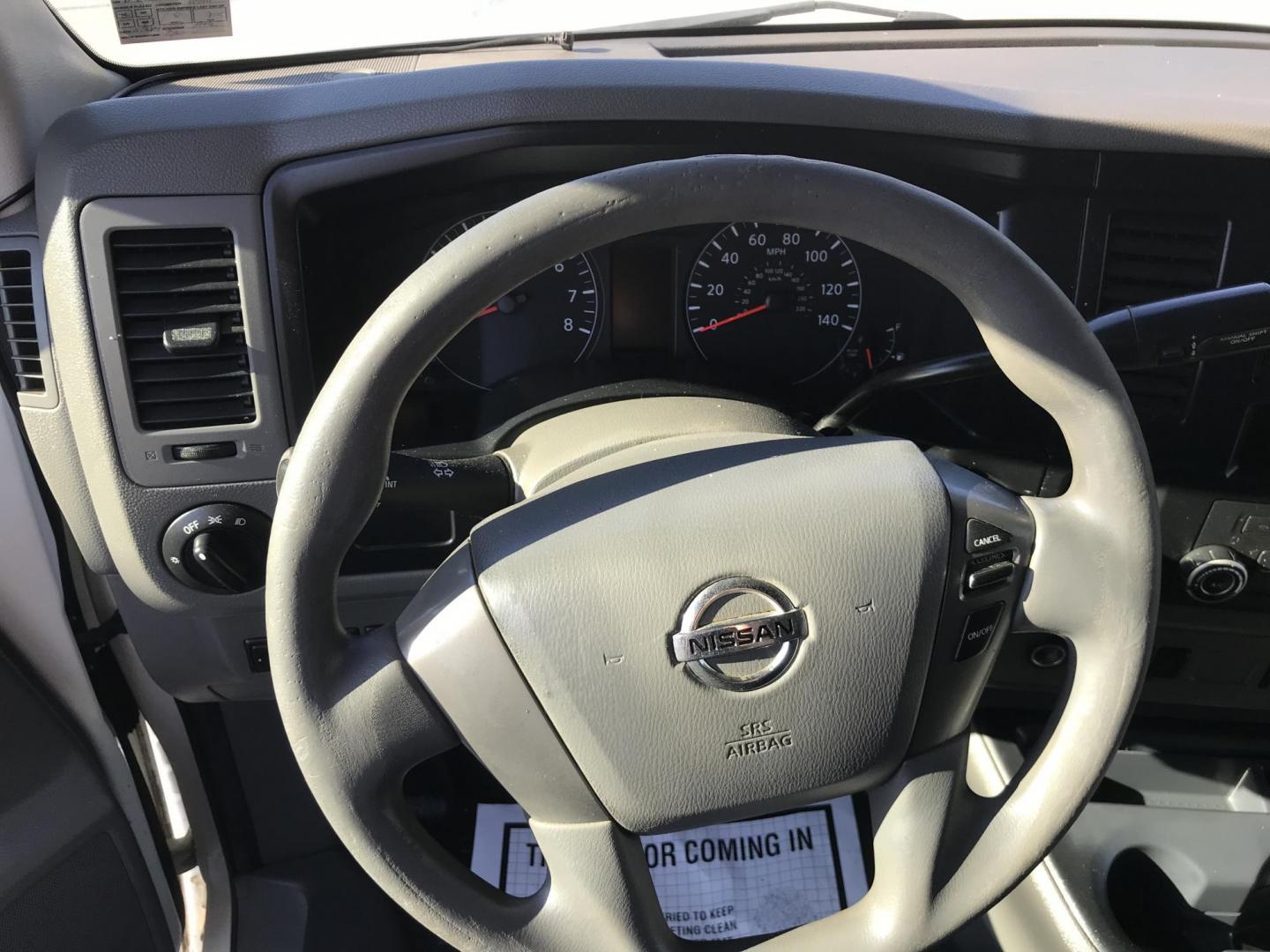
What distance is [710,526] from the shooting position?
34.8 inches

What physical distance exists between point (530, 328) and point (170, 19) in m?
0.56

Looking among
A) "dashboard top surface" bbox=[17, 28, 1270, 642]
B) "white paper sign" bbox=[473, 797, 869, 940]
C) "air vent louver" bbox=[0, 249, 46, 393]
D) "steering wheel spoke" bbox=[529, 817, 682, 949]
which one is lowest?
"white paper sign" bbox=[473, 797, 869, 940]

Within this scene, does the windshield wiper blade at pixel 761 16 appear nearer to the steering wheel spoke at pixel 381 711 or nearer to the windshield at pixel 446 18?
the windshield at pixel 446 18

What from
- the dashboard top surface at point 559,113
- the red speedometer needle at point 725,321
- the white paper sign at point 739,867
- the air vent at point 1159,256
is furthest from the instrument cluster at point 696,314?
the white paper sign at point 739,867

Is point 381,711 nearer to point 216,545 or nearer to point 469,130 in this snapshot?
point 216,545

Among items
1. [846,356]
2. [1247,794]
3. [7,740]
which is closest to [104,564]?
[7,740]

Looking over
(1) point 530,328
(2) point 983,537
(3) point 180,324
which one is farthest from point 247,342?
(2) point 983,537

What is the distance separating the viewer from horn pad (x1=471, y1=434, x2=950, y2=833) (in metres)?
0.87

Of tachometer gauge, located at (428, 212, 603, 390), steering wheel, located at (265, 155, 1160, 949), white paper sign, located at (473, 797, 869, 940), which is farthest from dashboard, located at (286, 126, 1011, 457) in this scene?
Answer: white paper sign, located at (473, 797, 869, 940)

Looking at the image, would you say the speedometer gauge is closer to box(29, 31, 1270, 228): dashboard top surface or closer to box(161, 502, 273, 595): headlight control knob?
box(29, 31, 1270, 228): dashboard top surface

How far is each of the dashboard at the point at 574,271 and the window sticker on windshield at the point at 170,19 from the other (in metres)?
0.08

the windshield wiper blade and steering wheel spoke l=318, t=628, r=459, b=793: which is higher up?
the windshield wiper blade

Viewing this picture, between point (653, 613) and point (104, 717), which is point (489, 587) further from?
point (104, 717)

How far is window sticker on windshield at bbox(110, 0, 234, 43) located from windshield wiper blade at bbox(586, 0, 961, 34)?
0.59 m
